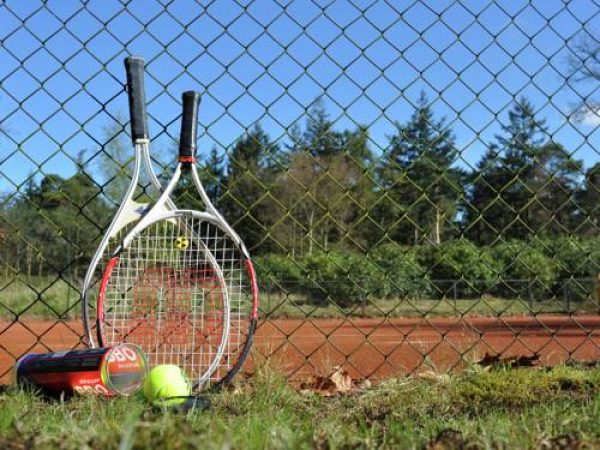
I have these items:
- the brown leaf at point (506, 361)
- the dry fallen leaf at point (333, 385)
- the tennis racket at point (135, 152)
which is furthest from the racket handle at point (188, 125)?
the brown leaf at point (506, 361)

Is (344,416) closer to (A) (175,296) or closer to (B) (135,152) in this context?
(A) (175,296)

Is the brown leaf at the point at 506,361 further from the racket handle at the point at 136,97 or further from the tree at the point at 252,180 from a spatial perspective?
the racket handle at the point at 136,97

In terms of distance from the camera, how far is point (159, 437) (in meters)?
1.31

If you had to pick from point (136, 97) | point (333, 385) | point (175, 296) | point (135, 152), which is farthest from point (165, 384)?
point (136, 97)

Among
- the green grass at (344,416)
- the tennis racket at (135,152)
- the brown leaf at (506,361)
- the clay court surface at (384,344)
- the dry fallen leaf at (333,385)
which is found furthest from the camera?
the clay court surface at (384,344)

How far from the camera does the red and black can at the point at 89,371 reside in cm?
228

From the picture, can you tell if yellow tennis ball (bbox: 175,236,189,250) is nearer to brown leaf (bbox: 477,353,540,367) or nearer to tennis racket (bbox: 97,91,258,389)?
tennis racket (bbox: 97,91,258,389)

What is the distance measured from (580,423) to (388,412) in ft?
1.92

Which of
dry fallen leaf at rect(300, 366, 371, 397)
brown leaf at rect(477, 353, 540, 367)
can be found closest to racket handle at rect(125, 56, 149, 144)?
dry fallen leaf at rect(300, 366, 371, 397)

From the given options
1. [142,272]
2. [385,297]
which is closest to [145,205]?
[142,272]

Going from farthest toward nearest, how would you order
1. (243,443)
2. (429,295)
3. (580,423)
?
1. (429,295)
2. (580,423)
3. (243,443)

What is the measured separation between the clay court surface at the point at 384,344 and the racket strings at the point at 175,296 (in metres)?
0.21

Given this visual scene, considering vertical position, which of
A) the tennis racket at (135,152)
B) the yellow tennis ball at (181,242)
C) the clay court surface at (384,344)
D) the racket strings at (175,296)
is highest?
the tennis racket at (135,152)

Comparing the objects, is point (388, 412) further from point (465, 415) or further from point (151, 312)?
point (151, 312)
